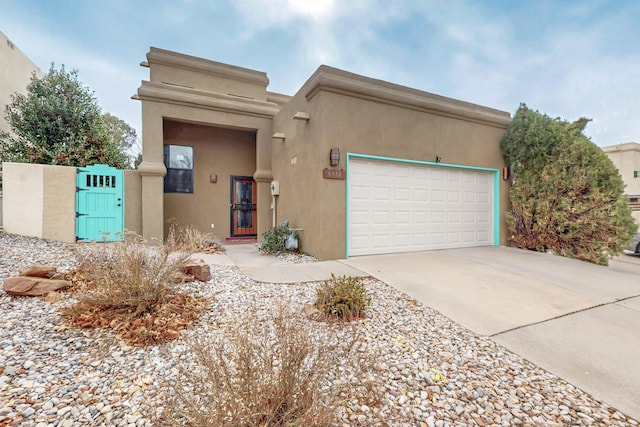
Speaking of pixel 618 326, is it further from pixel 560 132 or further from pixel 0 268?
pixel 0 268

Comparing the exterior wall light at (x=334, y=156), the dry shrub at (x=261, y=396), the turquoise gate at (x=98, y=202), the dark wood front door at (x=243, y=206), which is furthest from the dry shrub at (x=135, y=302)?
the dark wood front door at (x=243, y=206)

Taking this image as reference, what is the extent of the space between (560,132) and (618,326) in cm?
512

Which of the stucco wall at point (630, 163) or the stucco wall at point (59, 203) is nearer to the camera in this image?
the stucco wall at point (59, 203)

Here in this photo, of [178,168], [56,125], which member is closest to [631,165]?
[178,168]

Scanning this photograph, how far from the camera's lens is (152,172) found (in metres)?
7.10

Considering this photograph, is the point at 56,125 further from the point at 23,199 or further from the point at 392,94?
the point at 392,94

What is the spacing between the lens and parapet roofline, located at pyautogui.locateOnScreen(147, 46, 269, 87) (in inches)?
327

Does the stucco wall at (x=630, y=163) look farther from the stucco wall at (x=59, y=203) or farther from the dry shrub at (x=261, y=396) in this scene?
the stucco wall at (x=59, y=203)

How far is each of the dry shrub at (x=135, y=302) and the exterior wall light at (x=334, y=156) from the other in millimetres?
3452

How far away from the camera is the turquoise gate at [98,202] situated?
679cm

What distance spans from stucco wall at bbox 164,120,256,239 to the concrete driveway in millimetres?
5347

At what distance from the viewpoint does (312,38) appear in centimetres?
866

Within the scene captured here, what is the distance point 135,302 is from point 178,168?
264 inches

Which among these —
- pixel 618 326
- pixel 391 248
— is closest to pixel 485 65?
pixel 391 248
